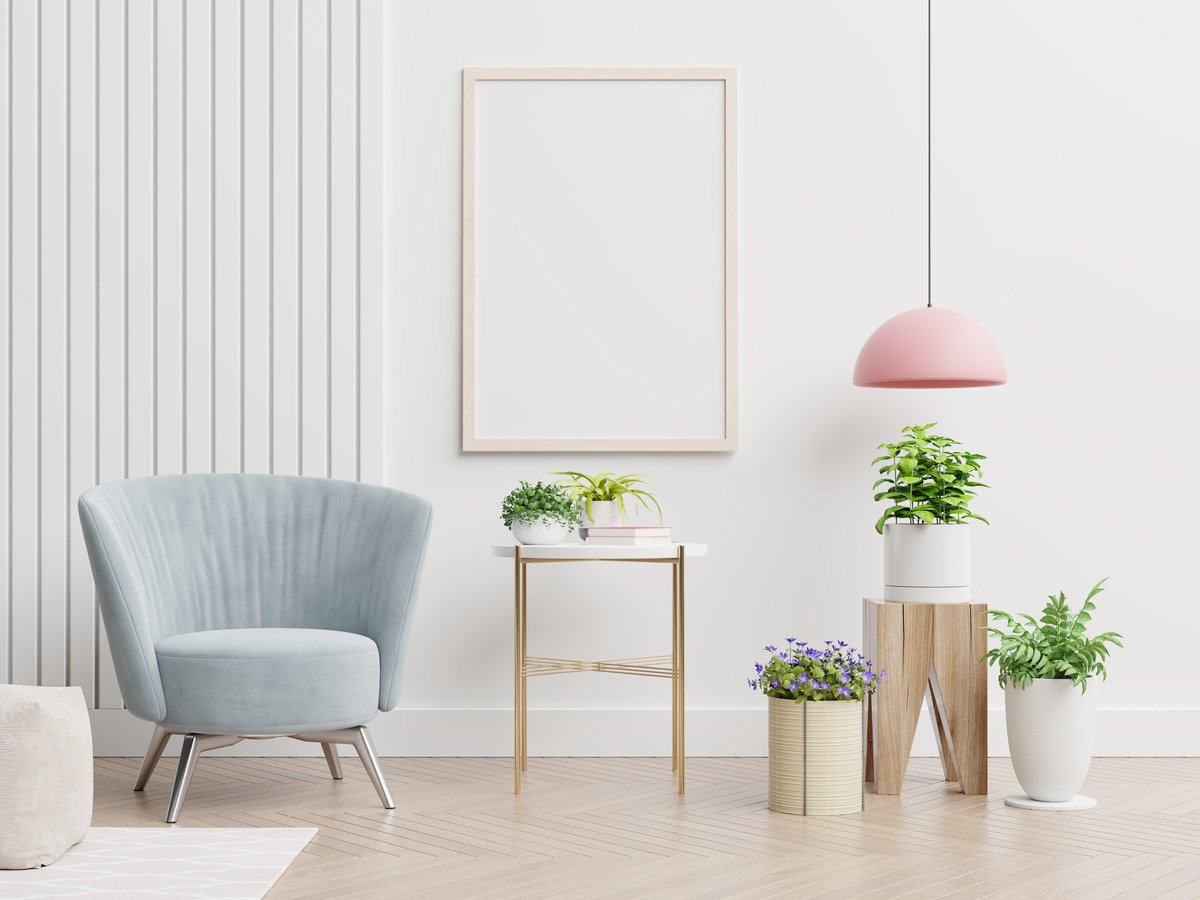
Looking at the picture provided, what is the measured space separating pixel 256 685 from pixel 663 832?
3.32ft

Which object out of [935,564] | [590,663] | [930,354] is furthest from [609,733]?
[930,354]

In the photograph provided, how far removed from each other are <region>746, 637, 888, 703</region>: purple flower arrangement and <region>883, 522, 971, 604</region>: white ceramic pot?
0.29 m

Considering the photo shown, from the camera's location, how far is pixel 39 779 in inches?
91.1

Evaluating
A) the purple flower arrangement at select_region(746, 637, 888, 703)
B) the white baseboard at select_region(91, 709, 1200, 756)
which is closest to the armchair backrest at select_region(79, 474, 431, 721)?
the white baseboard at select_region(91, 709, 1200, 756)

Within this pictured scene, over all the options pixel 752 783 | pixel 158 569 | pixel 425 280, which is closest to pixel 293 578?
pixel 158 569

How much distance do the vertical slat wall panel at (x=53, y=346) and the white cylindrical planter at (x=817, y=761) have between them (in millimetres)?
2207

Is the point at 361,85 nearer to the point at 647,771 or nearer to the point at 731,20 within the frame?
the point at 731,20

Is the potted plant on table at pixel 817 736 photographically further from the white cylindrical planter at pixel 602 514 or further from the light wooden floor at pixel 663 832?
the white cylindrical planter at pixel 602 514

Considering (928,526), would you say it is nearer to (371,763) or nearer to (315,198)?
(371,763)

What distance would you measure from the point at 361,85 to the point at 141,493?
4.75 feet

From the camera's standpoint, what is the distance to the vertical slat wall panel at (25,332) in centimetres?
356

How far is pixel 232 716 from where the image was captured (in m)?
2.71

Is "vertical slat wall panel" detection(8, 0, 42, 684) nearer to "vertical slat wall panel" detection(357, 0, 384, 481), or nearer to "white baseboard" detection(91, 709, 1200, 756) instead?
"white baseboard" detection(91, 709, 1200, 756)

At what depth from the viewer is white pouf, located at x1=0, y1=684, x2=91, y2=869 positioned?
2289 mm
